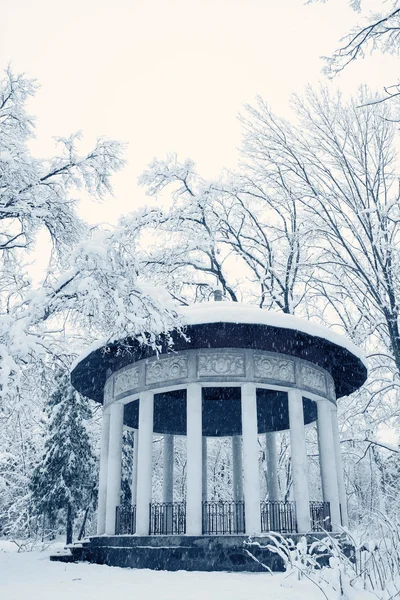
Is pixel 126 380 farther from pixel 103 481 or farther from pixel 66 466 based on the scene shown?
pixel 66 466

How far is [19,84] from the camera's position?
1298cm

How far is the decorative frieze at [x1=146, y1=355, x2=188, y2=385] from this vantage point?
476 inches

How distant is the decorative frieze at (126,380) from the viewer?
12828 mm

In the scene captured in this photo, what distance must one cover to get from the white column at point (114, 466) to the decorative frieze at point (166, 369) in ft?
5.38

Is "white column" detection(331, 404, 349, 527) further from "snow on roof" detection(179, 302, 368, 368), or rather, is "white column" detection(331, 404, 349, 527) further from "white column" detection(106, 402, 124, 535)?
"white column" detection(106, 402, 124, 535)

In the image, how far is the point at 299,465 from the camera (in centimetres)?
1205

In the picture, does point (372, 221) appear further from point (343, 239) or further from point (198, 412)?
point (198, 412)

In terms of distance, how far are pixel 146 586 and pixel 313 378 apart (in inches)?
258

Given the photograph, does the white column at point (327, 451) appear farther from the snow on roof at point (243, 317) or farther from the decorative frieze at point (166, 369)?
the decorative frieze at point (166, 369)

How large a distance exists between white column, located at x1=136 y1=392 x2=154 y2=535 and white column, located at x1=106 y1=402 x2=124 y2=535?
4.01 ft

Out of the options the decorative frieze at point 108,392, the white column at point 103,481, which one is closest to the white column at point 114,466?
the decorative frieze at point 108,392

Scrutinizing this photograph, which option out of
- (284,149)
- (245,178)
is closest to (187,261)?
(245,178)

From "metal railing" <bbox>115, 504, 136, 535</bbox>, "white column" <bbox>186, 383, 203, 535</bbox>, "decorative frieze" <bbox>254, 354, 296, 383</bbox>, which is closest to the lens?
"white column" <bbox>186, 383, 203, 535</bbox>

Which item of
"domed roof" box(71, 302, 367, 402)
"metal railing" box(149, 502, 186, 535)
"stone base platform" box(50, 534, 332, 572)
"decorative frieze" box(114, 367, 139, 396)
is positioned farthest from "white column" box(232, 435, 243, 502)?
"stone base platform" box(50, 534, 332, 572)
